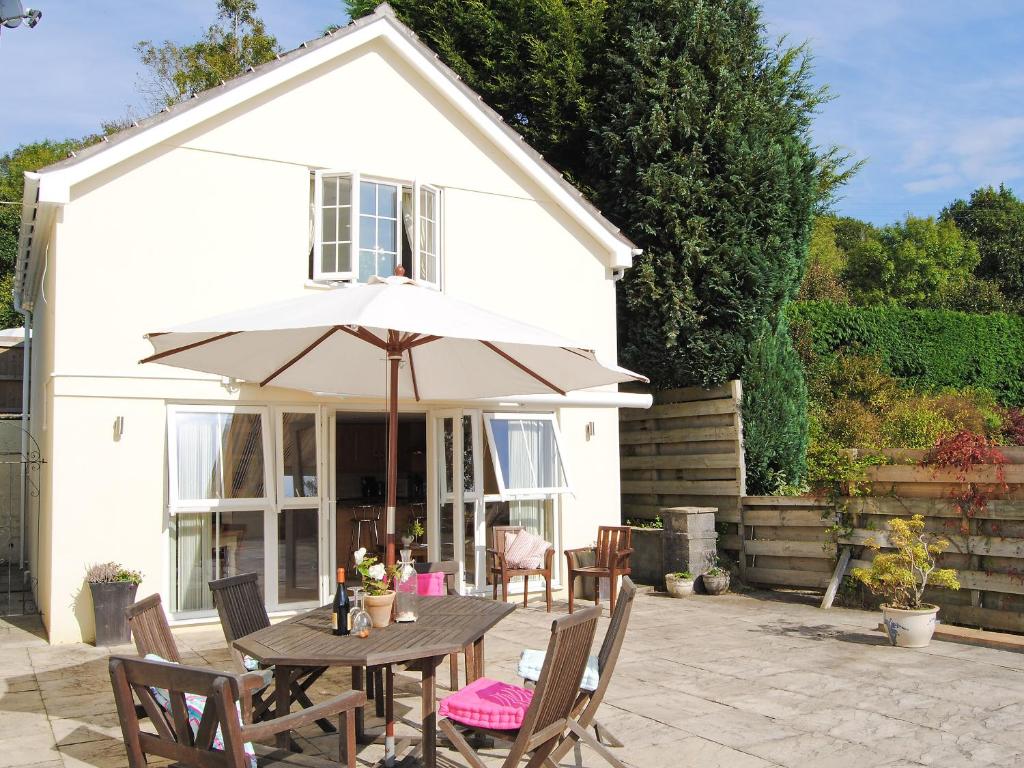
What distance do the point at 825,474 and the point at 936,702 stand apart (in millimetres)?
5437

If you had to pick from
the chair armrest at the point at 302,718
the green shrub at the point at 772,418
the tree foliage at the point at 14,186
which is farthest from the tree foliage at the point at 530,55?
the tree foliage at the point at 14,186

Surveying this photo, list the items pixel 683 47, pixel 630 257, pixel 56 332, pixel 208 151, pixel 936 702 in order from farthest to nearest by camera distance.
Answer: pixel 683 47
pixel 630 257
pixel 208 151
pixel 56 332
pixel 936 702

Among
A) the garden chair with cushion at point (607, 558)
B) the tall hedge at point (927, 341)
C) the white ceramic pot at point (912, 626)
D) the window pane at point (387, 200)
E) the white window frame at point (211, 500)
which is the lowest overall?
the white ceramic pot at point (912, 626)

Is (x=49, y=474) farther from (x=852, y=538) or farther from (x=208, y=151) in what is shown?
(x=852, y=538)

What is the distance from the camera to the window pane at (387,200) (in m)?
13.5

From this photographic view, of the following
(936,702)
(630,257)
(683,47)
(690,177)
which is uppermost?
(683,47)

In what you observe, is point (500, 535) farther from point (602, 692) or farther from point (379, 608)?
point (602, 692)

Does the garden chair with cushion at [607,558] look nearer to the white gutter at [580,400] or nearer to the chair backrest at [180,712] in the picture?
the white gutter at [580,400]

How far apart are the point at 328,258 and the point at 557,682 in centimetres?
893

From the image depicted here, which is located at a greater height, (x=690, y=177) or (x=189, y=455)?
(x=690, y=177)

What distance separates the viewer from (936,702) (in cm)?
814

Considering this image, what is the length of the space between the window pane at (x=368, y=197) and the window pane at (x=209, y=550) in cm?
456

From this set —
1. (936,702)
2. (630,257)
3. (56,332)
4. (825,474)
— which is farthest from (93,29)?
(936,702)

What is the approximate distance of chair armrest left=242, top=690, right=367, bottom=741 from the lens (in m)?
4.48
